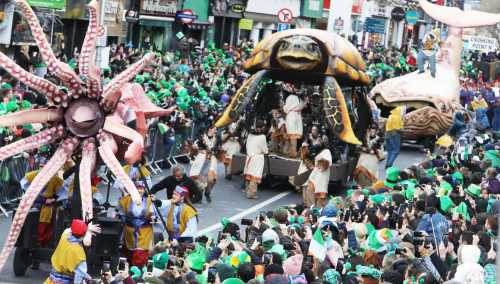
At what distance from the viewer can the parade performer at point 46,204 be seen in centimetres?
1820

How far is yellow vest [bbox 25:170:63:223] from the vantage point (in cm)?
1823

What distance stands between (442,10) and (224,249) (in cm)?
2334

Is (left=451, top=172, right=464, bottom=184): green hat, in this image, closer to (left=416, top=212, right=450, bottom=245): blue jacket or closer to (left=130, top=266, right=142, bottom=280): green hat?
(left=416, top=212, right=450, bottom=245): blue jacket

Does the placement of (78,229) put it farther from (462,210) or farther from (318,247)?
(462,210)

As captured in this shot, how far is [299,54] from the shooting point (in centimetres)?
2638

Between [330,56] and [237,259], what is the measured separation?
42.4 ft

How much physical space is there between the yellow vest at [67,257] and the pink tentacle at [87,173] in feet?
4.77

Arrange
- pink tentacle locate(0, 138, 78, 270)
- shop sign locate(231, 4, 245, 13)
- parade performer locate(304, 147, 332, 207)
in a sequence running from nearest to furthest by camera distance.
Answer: pink tentacle locate(0, 138, 78, 270) → parade performer locate(304, 147, 332, 207) → shop sign locate(231, 4, 245, 13)

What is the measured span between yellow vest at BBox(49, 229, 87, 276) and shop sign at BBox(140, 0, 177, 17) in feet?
111

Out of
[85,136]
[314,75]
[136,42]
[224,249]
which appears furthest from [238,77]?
[224,249]

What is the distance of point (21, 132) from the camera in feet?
75.4

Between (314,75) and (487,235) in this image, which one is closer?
(487,235)

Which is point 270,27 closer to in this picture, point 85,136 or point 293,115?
point 293,115

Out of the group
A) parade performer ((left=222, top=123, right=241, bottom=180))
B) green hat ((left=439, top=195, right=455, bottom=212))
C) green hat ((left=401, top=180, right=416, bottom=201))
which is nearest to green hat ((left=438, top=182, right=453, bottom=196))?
green hat ((left=401, top=180, right=416, bottom=201))
